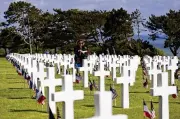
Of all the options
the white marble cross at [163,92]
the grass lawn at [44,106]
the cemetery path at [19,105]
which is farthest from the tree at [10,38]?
the white marble cross at [163,92]

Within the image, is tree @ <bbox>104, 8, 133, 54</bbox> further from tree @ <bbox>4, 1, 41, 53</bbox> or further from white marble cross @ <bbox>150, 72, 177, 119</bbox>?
white marble cross @ <bbox>150, 72, 177, 119</bbox>

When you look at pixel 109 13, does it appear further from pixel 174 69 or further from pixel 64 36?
pixel 174 69

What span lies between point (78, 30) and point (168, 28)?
1252 cm

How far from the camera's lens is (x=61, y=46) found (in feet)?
215

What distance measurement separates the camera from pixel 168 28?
56781mm

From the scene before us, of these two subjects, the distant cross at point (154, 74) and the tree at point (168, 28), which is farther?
the tree at point (168, 28)

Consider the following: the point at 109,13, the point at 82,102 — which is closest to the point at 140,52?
the point at 109,13

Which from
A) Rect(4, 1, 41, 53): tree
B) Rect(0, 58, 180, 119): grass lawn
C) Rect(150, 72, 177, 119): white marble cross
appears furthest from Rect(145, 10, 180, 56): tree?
Rect(150, 72, 177, 119): white marble cross

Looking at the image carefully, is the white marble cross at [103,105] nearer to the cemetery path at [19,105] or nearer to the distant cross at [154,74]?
the distant cross at [154,74]

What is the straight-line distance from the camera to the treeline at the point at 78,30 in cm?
5731

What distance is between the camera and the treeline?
188ft

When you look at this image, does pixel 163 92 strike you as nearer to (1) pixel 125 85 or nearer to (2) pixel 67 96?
(2) pixel 67 96

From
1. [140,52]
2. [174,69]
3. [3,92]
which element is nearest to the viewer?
[3,92]

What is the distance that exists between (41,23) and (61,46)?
7.81 metres
